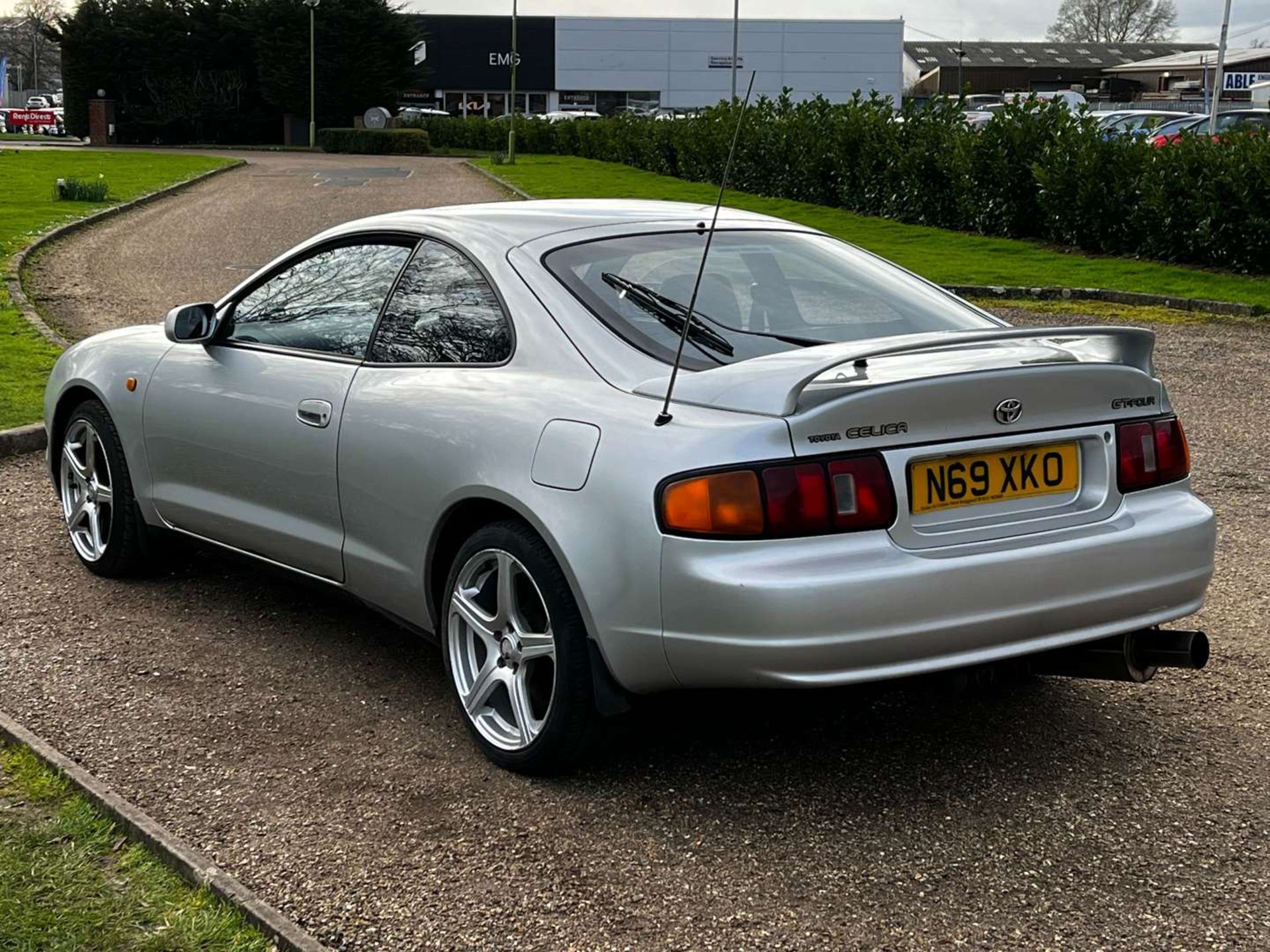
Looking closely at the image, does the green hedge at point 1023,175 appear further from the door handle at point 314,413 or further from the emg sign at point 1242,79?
the emg sign at point 1242,79

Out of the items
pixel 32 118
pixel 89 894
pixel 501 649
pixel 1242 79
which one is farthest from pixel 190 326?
pixel 1242 79

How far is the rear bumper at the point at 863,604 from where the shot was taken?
3.36 meters

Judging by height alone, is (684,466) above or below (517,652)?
above

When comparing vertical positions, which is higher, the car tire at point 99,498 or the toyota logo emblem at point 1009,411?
the toyota logo emblem at point 1009,411

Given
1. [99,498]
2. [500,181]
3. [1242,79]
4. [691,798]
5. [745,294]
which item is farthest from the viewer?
[1242,79]

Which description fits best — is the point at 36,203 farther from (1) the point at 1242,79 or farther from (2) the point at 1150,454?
(1) the point at 1242,79

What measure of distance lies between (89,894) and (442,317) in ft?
6.25

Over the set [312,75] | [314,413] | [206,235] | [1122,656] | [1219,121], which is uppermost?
[312,75]

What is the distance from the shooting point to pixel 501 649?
3.98 meters

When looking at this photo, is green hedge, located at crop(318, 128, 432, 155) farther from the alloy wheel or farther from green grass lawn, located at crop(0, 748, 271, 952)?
green grass lawn, located at crop(0, 748, 271, 952)

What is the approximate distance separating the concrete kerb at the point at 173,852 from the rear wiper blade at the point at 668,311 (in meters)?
1.76

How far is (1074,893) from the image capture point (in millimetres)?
3271

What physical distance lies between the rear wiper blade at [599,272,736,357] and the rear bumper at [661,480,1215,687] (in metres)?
0.75

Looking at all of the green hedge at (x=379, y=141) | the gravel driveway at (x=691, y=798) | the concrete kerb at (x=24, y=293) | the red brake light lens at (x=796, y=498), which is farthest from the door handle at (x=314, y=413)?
the green hedge at (x=379, y=141)
